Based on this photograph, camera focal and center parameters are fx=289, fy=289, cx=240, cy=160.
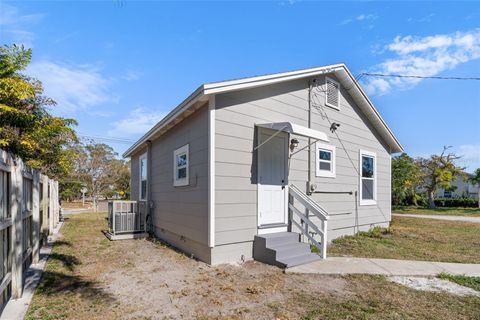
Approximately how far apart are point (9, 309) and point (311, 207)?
5.32m

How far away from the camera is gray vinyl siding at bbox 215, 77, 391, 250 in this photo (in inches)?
228

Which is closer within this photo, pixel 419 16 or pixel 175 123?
pixel 175 123

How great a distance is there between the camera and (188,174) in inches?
264

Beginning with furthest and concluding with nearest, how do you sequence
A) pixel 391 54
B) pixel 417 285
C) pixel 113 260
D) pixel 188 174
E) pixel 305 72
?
1. pixel 391 54
2. pixel 305 72
3. pixel 188 174
4. pixel 113 260
5. pixel 417 285

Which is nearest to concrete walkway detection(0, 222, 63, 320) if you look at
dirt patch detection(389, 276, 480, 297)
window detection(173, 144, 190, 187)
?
window detection(173, 144, 190, 187)

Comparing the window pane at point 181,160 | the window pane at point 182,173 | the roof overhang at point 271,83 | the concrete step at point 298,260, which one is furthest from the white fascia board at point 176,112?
the concrete step at point 298,260

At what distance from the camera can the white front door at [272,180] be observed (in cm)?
644

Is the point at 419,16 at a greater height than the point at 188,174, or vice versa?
the point at 419,16

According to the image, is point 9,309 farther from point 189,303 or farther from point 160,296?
point 189,303

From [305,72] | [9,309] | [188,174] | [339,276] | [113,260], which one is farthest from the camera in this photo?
[305,72]

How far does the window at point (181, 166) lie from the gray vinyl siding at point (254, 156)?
1.35 metres

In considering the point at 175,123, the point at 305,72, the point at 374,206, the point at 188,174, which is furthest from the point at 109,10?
the point at 374,206

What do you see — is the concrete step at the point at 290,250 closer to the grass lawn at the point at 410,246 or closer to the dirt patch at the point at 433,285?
the grass lawn at the point at 410,246

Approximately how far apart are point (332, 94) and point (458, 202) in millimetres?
29808
